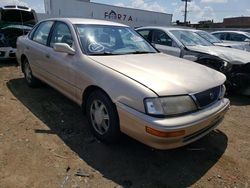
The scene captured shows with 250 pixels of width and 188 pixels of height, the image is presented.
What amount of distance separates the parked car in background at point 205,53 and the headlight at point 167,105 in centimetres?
331

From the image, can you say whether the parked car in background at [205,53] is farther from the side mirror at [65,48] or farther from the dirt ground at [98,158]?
the side mirror at [65,48]

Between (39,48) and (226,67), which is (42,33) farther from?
(226,67)

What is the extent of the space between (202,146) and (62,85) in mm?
2299

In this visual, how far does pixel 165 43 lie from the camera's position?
23.7 ft

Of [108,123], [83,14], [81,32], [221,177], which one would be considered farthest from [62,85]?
[83,14]

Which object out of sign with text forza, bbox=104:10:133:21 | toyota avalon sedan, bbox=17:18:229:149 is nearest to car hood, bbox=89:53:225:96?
toyota avalon sedan, bbox=17:18:229:149

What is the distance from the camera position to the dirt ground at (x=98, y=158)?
2.84m

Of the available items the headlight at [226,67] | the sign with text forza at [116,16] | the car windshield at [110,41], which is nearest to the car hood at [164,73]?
the car windshield at [110,41]

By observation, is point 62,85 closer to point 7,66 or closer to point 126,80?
point 126,80

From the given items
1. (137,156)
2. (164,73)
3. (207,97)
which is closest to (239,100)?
(207,97)

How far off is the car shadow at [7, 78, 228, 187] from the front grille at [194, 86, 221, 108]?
679mm

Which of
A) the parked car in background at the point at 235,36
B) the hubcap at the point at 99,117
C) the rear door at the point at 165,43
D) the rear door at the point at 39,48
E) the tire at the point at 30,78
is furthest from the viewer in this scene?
the parked car in background at the point at 235,36

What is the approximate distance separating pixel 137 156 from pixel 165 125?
775mm

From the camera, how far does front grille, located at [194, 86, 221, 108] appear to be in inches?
122
